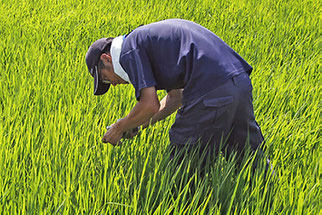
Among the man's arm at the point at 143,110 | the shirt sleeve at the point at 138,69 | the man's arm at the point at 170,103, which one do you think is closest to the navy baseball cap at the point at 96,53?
the shirt sleeve at the point at 138,69

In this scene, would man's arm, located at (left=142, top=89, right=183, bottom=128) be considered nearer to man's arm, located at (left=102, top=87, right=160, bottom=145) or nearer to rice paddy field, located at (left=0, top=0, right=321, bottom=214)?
rice paddy field, located at (left=0, top=0, right=321, bottom=214)

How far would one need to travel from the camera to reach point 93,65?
1723mm

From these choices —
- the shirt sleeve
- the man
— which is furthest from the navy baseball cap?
the shirt sleeve

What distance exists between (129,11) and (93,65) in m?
3.02

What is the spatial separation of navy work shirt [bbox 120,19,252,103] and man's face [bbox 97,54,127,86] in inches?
3.8

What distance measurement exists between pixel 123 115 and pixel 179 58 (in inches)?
30.6

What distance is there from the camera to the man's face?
1.72 meters

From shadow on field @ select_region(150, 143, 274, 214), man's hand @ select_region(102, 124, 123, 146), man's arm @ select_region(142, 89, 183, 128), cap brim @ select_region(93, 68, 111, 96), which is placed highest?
cap brim @ select_region(93, 68, 111, 96)

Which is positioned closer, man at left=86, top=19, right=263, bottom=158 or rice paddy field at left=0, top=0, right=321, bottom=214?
rice paddy field at left=0, top=0, right=321, bottom=214

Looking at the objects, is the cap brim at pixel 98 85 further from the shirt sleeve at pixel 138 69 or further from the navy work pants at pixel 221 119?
the navy work pants at pixel 221 119

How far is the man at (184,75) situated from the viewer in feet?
5.37

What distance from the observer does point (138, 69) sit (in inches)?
62.9

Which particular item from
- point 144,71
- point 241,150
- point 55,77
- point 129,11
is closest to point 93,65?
point 144,71

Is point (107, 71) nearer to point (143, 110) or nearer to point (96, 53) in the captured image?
point (96, 53)
